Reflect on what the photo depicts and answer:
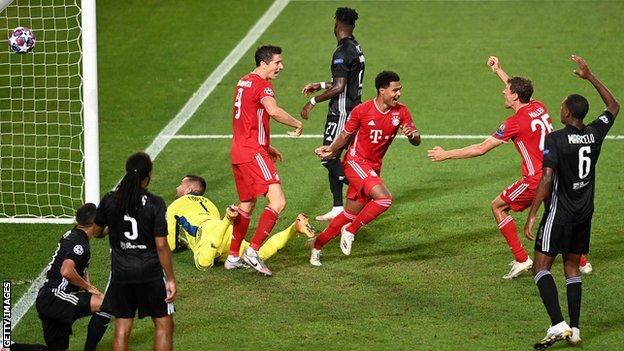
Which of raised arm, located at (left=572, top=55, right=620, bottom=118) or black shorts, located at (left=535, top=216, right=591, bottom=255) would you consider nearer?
black shorts, located at (left=535, top=216, right=591, bottom=255)

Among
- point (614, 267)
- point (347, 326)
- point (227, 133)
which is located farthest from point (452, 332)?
point (227, 133)

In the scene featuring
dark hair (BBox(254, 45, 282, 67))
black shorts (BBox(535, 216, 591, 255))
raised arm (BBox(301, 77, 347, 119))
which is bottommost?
black shorts (BBox(535, 216, 591, 255))

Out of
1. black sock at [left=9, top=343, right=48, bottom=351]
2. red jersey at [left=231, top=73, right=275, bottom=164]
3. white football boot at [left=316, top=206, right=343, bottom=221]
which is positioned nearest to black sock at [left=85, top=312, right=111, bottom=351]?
black sock at [left=9, top=343, right=48, bottom=351]

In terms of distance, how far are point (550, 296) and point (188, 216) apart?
15.0 ft

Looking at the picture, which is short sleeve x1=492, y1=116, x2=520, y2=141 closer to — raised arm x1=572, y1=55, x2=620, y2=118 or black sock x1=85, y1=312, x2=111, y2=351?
raised arm x1=572, y1=55, x2=620, y2=118

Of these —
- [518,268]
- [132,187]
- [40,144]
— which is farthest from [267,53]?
[40,144]

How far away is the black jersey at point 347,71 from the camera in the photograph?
48.3ft

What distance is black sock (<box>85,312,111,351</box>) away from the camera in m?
10.5

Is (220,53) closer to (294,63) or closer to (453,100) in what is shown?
(294,63)

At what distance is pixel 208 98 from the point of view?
20.8 m

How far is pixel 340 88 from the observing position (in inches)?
576

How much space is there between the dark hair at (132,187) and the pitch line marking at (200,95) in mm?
2759

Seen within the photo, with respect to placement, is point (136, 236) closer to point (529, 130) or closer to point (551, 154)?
point (551, 154)

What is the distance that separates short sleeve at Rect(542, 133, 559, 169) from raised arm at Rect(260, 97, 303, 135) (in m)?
2.75
